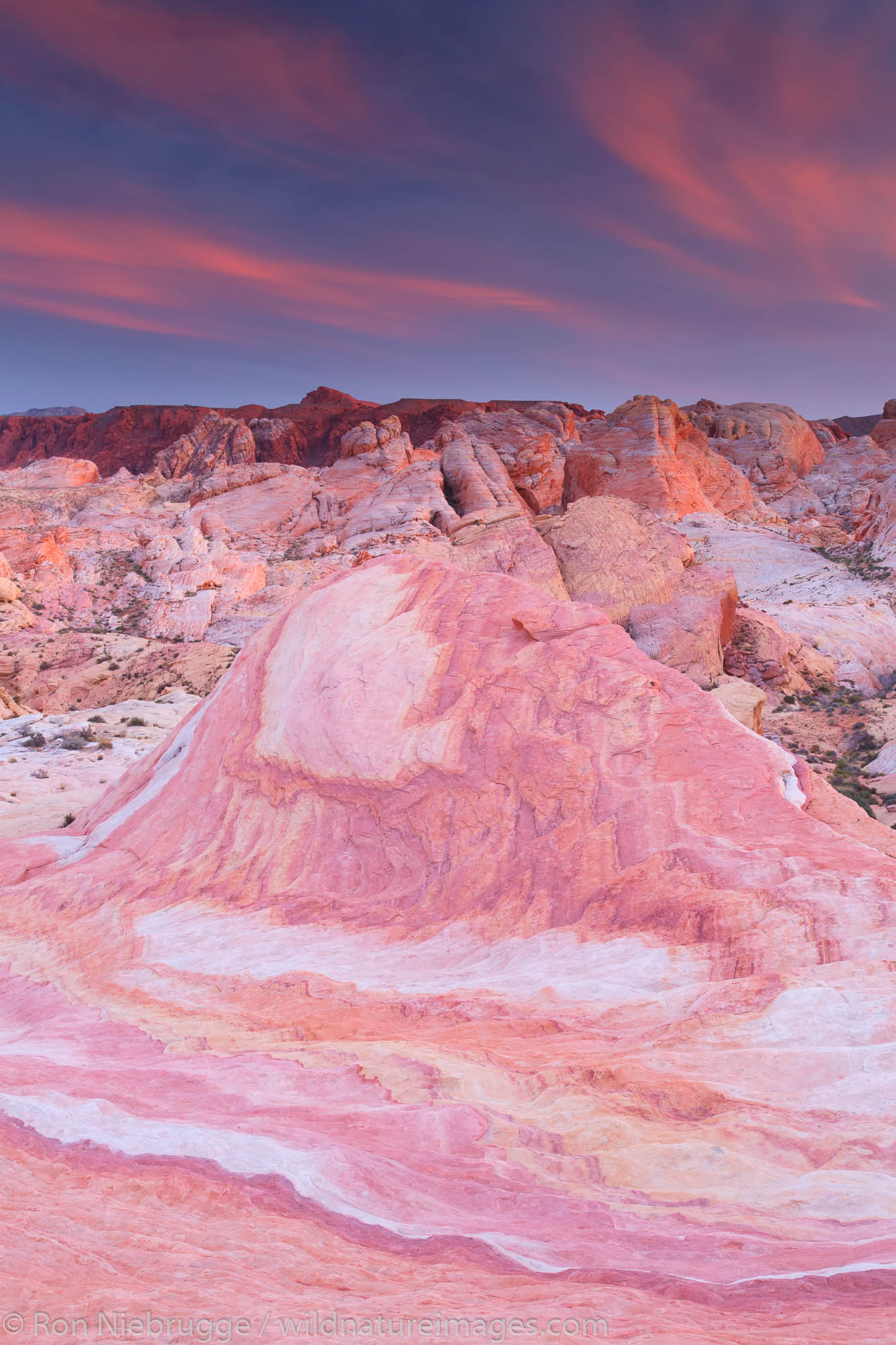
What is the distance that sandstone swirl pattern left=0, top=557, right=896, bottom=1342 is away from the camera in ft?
15.5

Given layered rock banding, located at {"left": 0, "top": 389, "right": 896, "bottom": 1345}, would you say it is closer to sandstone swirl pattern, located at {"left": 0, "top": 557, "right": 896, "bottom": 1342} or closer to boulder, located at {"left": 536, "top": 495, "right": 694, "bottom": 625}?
sandstone swirl pattern, located at {"left": 0, "top": 557, "right": 896, "bottom": 1342}

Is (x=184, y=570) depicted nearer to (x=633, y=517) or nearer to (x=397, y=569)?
(x=633, y=517)

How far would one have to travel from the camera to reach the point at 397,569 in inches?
575

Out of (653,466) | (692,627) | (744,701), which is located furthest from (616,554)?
(653,466)

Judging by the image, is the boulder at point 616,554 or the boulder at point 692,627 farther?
the boulder at point 616,554

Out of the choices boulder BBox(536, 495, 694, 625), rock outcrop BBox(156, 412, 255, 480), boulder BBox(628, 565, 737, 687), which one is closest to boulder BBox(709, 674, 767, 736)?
boulder BBox(628, 565, 737, 687)

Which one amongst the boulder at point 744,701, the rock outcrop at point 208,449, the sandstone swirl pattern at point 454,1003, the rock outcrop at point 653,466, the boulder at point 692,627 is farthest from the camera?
the rock outcrop at point 208,449

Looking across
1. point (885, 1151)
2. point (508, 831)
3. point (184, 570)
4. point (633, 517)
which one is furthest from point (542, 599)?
point (184, 570)

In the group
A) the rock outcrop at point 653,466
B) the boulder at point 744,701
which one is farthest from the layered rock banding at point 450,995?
the rock outcrop at point 653,466

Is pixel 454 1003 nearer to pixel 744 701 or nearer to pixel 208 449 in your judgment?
pixel 744 701

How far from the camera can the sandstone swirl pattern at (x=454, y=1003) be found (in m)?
4.73

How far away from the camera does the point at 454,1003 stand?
811 centimetres

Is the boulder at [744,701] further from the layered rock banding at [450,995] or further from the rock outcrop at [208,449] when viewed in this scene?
the rock outcrop at [208,449]

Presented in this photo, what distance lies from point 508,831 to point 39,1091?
6.12 m
